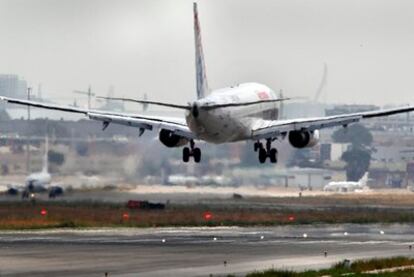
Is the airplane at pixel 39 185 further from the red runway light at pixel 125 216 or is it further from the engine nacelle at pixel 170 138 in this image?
the engine nacelle at pixel 170 138

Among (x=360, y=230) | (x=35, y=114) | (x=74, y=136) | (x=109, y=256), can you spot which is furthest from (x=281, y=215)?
(x=35, y=114)

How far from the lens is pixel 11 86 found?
180750 mm

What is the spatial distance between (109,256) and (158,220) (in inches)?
1581

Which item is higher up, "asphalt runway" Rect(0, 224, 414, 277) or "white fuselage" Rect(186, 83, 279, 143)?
"white fuselage" Rect(186, 83, 279, 143)

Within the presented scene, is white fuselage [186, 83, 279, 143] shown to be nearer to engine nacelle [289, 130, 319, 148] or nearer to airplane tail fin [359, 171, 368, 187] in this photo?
engine nacelle [289, 130, 319, 148]

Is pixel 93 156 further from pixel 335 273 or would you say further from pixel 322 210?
pixel 335 273

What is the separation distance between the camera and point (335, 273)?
6291 centimetres

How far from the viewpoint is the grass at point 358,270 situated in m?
61.5

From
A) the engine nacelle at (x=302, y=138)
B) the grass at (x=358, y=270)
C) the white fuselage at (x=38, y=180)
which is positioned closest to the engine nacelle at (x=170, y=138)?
the engine nacelle at (x=302, y=138)

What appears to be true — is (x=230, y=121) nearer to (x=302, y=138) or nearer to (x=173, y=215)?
(x=302, y=138)

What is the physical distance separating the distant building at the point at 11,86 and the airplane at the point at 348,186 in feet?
139

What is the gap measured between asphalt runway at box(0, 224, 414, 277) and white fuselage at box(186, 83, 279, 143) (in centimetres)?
723

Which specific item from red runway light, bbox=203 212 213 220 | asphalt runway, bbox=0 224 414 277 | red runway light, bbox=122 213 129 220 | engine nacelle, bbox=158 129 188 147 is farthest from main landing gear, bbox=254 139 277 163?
red runway light, bbox=122 213 129 220

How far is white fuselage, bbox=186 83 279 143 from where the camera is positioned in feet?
312
